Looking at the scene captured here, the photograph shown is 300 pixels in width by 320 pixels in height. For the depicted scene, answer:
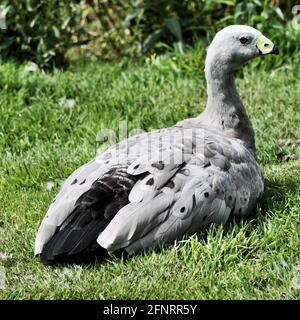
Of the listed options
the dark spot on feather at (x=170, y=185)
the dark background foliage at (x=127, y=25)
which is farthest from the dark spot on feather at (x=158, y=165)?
the dark background foliage at (x=127, y=25)

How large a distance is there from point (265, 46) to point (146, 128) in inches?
57.5

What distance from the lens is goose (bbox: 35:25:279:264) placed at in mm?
4133

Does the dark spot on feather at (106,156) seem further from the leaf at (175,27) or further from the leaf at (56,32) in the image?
the leaf at (175,27)

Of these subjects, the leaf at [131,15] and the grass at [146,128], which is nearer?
the grass at [146,128]

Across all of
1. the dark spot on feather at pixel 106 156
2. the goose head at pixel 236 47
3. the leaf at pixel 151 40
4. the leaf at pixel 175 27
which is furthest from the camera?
the leaf at pixel 151 40

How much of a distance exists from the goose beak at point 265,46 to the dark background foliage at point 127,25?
7.63 ft

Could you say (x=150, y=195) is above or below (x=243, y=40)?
below

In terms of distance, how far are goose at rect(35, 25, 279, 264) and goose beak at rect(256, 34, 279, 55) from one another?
0.58 metres

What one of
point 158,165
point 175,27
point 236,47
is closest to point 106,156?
point 158,165

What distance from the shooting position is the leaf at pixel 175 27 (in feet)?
25.1

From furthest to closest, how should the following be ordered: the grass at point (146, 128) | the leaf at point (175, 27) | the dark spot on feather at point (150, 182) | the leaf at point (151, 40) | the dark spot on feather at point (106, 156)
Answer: the leaf at point (151, 40)
the leaf at point (175, 27)
the dark spot on feather at point (106, 156)
the dark spot on feather at point (150, 182)
the grass at point (146, 128)

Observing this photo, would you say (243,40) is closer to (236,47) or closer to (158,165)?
(236,47)

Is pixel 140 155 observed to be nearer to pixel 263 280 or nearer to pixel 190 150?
pixel 190 150

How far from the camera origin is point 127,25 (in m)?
7.80
